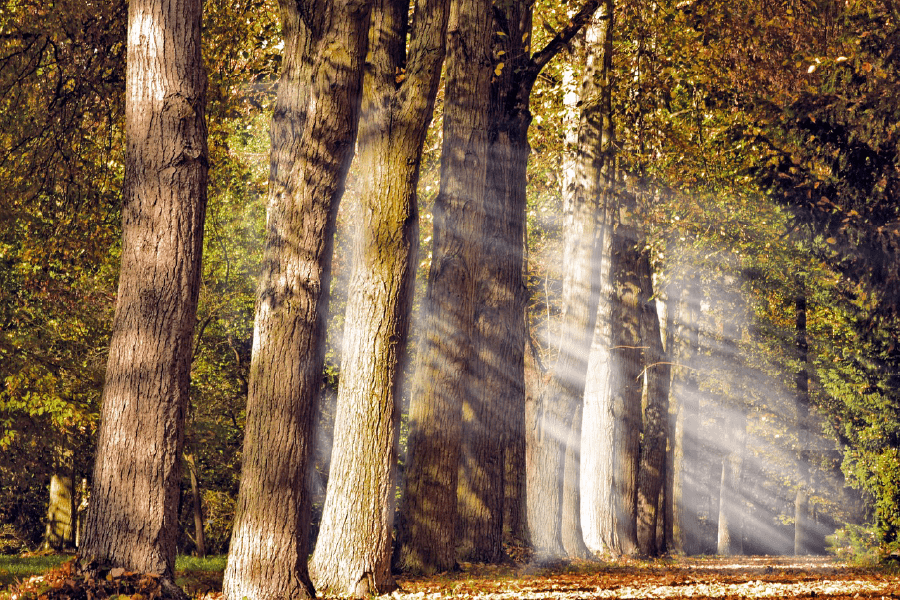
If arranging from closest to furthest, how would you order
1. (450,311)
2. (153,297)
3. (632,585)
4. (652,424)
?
(153,297) < (632,585) < (450,311) < (652,424)

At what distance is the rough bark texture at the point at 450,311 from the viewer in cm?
984

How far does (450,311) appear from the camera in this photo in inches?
409

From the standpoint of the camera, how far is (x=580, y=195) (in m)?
15.1

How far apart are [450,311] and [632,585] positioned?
160 inches

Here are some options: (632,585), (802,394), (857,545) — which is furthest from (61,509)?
(802,394)

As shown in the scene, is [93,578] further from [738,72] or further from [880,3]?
[738,72]

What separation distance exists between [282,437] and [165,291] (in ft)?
5.44

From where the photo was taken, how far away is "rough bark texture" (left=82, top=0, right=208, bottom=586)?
6.18 m

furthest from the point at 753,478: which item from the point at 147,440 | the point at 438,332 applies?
the point at 147,440

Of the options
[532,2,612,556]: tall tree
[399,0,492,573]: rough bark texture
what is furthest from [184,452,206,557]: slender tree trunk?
[399,0,492,573]: rough bark texture

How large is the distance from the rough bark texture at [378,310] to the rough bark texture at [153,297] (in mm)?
1983

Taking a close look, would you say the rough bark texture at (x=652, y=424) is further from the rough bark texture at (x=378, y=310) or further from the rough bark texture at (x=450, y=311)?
the rough bark texture at (x=378, y=310)

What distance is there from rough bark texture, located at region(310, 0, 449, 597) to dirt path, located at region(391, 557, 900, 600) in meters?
0.72

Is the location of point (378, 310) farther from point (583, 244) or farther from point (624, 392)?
point (624, 392)
